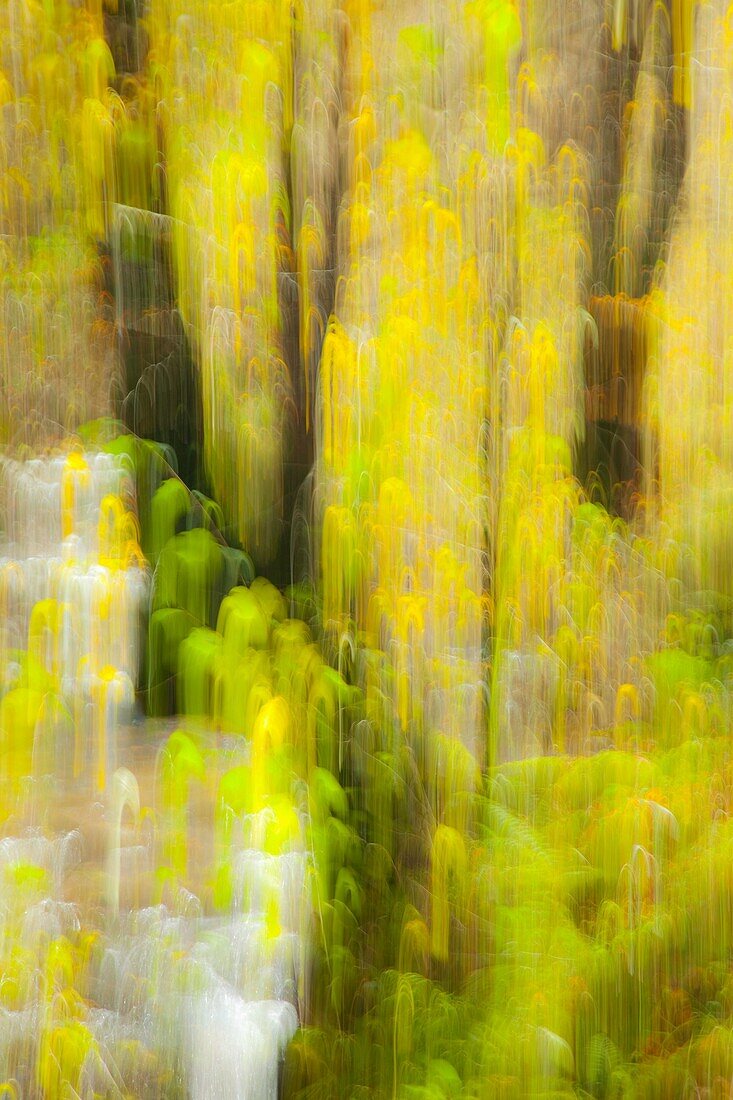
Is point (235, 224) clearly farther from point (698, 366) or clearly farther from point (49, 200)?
point (698, 366)

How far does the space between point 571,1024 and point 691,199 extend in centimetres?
103

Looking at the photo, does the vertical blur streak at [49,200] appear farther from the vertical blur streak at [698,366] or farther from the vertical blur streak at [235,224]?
the vertical blur streak at [698,366]

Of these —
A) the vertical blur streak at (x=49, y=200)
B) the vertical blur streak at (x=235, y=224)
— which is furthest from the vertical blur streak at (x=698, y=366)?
the vertical blur streak at (x=49, y=200)

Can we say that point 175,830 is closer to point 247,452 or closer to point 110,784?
point 110,784

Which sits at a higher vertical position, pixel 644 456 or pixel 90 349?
pixel 90 349

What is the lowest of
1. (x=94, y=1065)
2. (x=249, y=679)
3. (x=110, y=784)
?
(x=94, y=1065)

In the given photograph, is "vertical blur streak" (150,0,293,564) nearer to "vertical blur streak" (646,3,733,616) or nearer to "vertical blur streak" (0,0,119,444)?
"vertical blur streak" (0,0,119,444)

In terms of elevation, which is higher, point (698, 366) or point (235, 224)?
point (235, 224)

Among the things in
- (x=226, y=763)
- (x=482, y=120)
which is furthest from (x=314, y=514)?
(x=482, y=120)

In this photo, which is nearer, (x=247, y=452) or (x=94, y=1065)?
(x=94, y=1065)

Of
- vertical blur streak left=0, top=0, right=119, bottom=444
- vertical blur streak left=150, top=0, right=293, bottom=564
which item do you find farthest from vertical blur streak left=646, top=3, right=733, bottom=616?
vertical blur streak left=0, top=0, right=119, bottom=444

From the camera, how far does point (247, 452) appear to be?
125 cm

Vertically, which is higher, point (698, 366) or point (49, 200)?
point (49, 200)

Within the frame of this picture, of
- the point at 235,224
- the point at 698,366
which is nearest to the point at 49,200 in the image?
the point at 235,224
